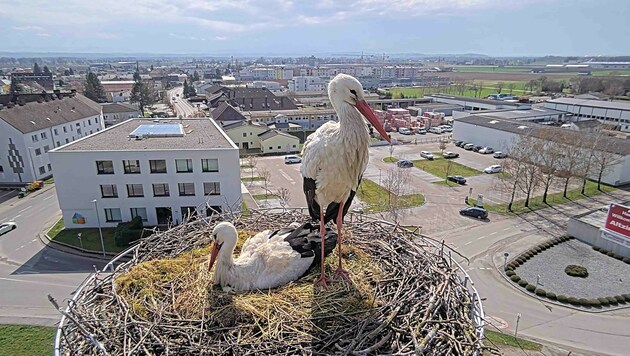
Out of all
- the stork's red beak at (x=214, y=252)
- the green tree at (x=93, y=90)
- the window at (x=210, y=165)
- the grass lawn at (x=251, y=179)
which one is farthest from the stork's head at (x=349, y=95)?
the green tree at (x=93, y=90)

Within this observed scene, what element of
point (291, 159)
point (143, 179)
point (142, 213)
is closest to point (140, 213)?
point (142, 213)

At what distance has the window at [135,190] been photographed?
1945 cm

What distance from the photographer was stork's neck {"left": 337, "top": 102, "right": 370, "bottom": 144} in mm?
5102

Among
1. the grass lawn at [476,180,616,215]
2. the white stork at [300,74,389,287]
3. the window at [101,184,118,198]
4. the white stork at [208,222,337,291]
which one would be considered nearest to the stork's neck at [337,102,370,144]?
the white stork at [300,74,389,287]

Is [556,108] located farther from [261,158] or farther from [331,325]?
[331,325]

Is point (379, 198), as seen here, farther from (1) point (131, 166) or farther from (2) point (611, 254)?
(1) point (131, 166)

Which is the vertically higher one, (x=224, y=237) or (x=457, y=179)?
(x=224, y=237)

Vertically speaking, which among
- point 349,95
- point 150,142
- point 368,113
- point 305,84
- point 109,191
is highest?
point 349,95

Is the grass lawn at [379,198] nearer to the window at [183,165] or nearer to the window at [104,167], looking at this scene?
the window at [183,165]

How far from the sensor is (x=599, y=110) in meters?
47.8

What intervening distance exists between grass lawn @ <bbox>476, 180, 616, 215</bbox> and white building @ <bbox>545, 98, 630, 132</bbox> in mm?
23365

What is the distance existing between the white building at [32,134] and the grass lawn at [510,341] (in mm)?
27211

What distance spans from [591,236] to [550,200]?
6.32m

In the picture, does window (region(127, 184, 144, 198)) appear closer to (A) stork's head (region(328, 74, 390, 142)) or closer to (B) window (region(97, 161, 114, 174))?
(B) window (region(97, 161, 114, 174))
